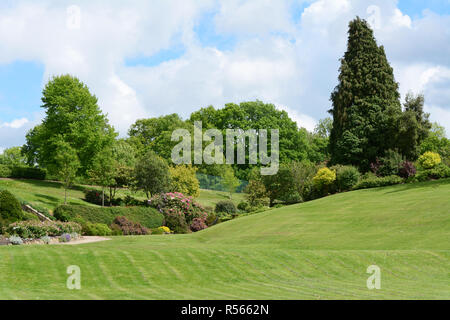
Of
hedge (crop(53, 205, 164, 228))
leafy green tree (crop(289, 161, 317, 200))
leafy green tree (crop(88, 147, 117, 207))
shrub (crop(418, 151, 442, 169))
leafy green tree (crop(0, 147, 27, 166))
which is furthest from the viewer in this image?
leafy green tree (crop(0, 147, 27, 166))

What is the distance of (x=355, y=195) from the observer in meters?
28.5

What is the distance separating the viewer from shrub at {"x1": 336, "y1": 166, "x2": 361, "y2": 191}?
32719 mm

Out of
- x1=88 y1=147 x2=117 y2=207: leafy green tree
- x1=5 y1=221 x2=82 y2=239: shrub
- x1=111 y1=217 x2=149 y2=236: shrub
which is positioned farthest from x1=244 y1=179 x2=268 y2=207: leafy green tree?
x1=5 y1=221 x2=82 y2=239: shrub

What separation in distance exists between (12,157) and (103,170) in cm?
6008

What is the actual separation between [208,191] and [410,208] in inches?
1514

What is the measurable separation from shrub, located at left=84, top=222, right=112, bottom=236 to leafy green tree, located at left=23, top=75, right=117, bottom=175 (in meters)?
15.1

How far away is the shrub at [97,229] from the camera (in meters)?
26.4

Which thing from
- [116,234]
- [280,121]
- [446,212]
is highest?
[280,121]

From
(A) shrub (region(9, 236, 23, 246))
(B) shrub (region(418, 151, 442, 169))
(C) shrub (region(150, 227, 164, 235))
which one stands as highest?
(B) shrub (region(418, 151, 442, 169))

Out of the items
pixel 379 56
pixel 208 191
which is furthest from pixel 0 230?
pixel 208 191

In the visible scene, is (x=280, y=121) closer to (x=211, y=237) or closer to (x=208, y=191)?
(x=208, y=191)

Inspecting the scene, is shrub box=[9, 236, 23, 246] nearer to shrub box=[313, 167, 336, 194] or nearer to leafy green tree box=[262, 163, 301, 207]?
shrub box=[313, 167, 336, 194]
